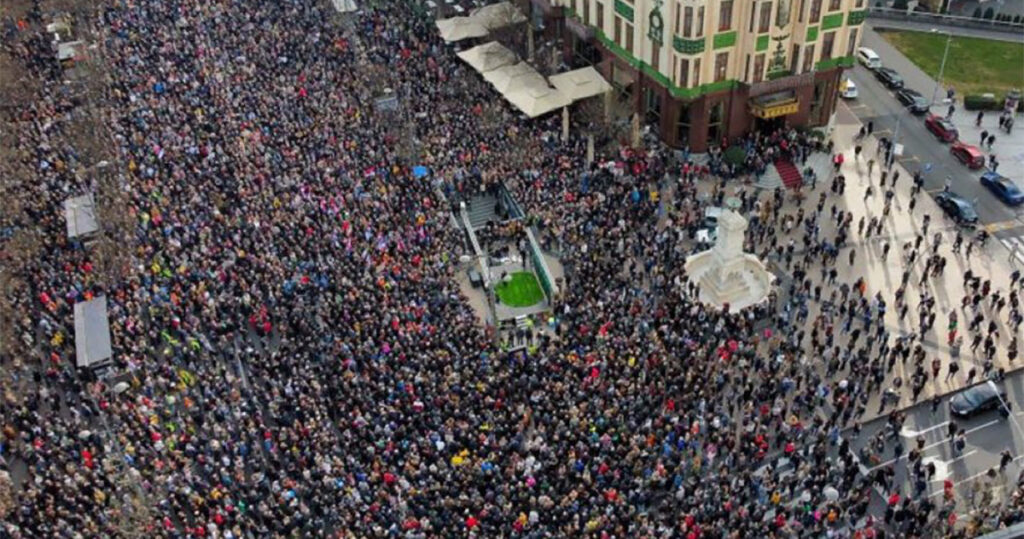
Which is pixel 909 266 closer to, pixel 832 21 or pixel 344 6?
pixel 832 21

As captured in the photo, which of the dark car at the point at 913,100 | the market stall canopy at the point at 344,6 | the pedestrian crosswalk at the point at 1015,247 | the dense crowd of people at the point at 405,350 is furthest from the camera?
the market stall canopy at the point at 344,6

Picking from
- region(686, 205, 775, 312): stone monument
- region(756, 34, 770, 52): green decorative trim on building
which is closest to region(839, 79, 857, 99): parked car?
region(756, 34, 770, 52): green decorative trim on building

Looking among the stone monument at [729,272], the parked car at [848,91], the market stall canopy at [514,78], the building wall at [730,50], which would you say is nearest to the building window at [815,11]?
the building wall at [730,50]

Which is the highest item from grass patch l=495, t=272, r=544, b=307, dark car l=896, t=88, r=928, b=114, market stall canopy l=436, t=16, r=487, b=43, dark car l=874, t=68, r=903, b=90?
market stall canopy l=436, t=16, r=487, b=43

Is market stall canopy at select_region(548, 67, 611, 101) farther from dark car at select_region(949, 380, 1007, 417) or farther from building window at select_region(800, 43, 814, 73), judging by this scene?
dark car at select_region(949, 380, 1007, 417)

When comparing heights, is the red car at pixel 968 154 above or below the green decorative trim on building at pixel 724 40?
below

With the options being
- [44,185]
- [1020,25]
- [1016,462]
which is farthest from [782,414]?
[1020,25]

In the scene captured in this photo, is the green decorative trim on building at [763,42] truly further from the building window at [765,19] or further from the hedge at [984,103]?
the hedge at [984,103]

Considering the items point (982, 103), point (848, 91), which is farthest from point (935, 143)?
point (848, 91)
